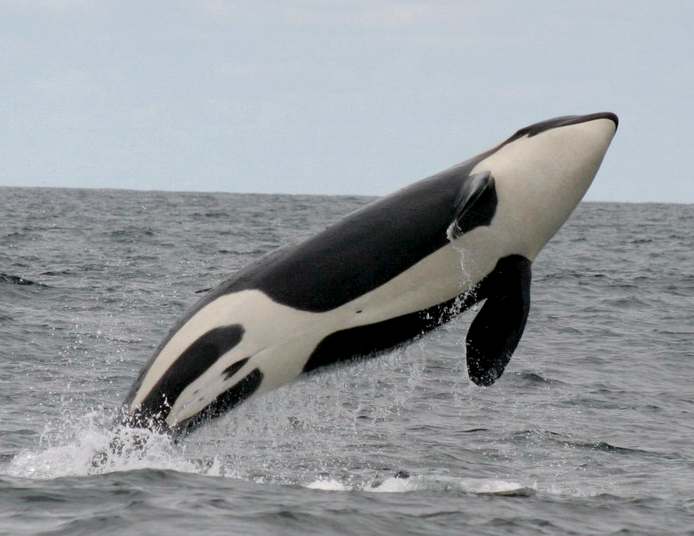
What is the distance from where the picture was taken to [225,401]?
450 inches

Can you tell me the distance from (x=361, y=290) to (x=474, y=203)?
3.73ft

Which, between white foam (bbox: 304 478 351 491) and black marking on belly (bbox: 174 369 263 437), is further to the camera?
white foam (bbox: 304 478 351 491)

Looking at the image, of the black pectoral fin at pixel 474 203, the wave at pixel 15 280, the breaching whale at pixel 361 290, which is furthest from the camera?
the wave at pixel 15 280

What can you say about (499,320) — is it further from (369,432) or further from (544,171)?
(369,432)

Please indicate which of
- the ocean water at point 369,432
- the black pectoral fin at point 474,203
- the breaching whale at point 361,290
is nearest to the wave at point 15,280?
the ocean water at point 369,432

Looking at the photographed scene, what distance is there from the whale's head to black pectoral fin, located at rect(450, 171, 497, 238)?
9cm

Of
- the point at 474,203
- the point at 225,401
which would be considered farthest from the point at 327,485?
the point at 474,203

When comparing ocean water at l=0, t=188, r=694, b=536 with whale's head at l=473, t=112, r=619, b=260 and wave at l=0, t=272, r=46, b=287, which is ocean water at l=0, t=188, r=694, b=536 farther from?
whale's head at l=473, t=112, r=619, b=260

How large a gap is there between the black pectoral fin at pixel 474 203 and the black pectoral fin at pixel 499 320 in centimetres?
42

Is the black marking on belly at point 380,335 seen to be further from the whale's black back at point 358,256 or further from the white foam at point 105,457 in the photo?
the white foam at point 105,457

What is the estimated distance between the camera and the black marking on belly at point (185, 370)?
1127cm

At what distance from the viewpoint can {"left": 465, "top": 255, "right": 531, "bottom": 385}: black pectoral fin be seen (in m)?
11.5

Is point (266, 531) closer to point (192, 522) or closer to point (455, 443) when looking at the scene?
point (192, 522)

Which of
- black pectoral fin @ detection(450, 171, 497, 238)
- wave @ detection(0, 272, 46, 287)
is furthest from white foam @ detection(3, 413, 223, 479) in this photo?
wave @ detection(0, 272, 46, 287)
